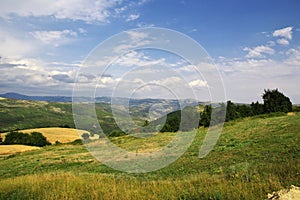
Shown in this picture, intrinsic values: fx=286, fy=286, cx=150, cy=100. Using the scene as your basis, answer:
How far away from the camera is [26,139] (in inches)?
3671

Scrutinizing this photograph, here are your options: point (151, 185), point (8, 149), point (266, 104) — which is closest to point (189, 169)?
point (151, 185)

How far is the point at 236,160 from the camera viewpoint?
1822cm

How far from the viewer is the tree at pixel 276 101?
6251cm

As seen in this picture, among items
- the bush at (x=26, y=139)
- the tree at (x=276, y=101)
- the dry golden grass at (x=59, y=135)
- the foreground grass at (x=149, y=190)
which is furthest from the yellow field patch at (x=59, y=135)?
the foreground grass at (x=149, y=190)

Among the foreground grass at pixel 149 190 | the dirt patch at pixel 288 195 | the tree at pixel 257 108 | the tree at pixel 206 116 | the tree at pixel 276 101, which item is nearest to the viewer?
the dirt patch at pixel 288 195

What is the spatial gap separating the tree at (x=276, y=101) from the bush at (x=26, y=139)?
228ft

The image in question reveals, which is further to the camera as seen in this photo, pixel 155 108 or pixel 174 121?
pixel 174 121

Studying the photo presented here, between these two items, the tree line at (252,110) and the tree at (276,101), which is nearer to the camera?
the tree line at (252,110)

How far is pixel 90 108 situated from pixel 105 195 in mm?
8476

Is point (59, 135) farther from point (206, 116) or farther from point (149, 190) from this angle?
point (149, 190)

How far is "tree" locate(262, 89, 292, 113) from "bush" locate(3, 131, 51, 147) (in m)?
69.3

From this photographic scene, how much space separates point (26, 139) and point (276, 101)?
75667mm

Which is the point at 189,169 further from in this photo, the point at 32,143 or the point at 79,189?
the point at 32,143

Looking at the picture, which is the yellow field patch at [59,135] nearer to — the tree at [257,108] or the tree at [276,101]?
Result: the tree at [257,108]
